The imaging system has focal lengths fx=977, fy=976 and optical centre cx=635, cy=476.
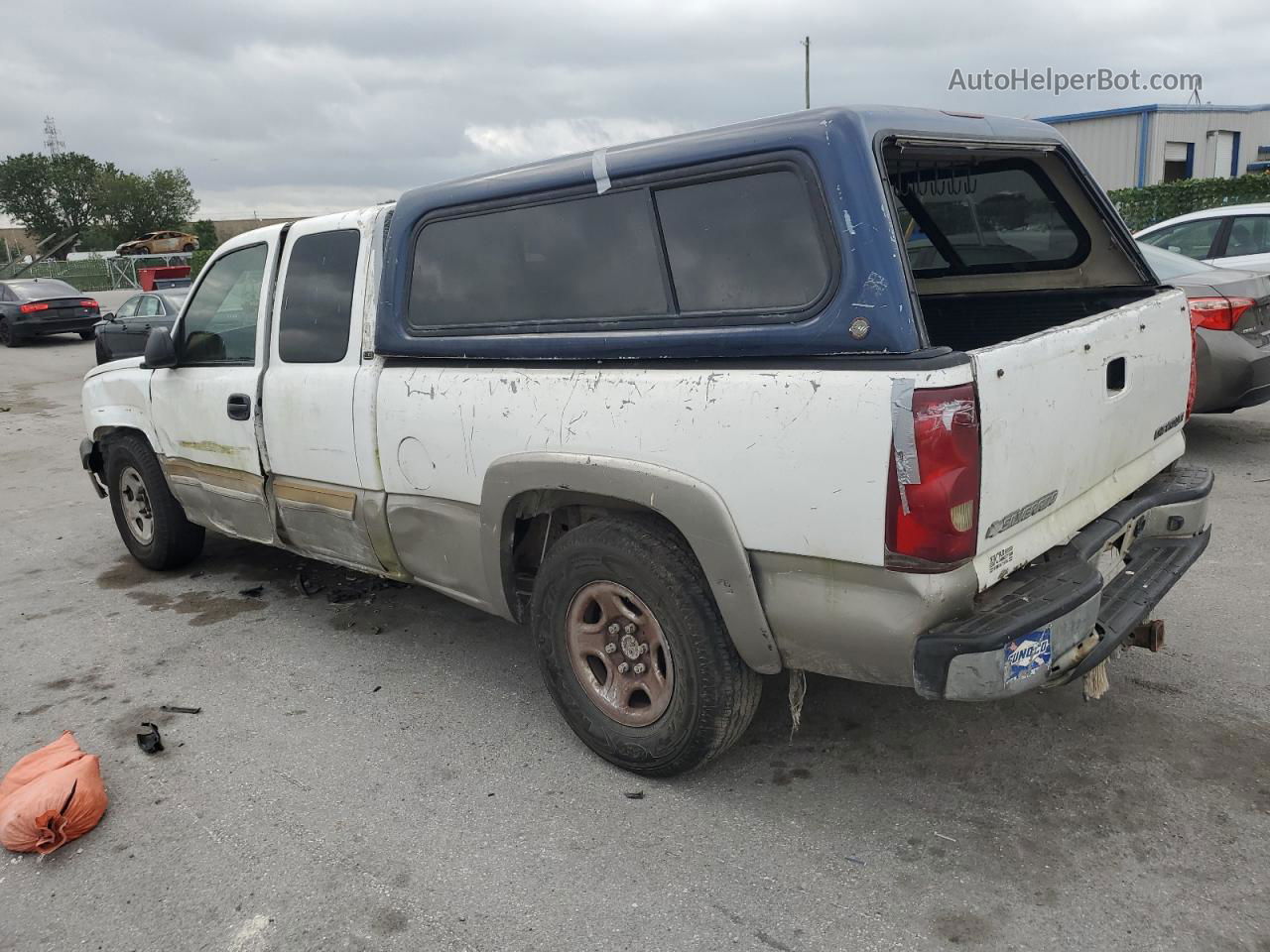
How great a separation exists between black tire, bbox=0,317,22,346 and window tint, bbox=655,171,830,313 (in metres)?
22.6

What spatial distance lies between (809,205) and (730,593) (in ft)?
3.64

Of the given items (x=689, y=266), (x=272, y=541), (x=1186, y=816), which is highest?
(x=689, y=266)

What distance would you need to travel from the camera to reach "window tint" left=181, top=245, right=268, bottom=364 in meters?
4.55

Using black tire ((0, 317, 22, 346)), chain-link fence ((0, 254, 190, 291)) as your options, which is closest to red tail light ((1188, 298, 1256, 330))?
black tire ((0, 317, 22, 346))

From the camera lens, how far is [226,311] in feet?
15.5

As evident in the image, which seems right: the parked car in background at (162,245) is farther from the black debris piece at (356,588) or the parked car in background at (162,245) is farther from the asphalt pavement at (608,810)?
the asphalt pavement at (608,810)

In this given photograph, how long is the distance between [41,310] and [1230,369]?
22101 mm

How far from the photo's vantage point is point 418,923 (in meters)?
2.66

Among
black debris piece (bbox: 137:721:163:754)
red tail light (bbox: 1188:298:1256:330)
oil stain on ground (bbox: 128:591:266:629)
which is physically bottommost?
oil stain on ground (bbox: 128:591:266:629)

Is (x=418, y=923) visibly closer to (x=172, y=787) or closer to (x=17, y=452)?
(x=172, y=787)

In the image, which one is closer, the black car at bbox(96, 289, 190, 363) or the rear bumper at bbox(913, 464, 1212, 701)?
the rear bumper at bbox(913, 464, 1212, 701)

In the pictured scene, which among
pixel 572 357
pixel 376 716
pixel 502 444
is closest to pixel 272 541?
pixel 376 716

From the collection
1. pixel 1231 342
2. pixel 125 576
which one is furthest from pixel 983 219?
pixel 125 576

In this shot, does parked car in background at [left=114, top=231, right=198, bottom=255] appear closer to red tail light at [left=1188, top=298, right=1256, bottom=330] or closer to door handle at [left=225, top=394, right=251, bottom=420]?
door handle at [left=225, top=394, right=251, bottom=420]
